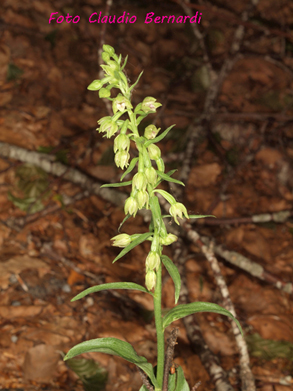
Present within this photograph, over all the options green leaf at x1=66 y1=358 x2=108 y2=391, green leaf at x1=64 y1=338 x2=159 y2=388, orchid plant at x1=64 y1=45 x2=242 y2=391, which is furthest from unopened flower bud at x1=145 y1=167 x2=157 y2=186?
green leaf at x1=66 y1=358 x2=108 y2=391

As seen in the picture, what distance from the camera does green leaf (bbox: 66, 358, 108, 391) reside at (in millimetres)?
2041

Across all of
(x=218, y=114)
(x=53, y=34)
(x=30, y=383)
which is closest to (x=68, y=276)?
(x=30, y=383)

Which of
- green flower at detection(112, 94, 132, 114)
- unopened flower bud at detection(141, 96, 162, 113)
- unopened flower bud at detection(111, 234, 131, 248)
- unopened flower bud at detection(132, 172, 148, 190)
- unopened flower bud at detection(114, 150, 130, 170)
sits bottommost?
A: unopened flower bud at detection(111, 234, 131, 248)

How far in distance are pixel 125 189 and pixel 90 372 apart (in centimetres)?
191

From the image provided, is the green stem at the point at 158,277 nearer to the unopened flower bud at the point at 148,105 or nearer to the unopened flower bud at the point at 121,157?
the unopened flower bud at the point at 121,157

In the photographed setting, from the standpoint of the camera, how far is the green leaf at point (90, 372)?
6.70 ft

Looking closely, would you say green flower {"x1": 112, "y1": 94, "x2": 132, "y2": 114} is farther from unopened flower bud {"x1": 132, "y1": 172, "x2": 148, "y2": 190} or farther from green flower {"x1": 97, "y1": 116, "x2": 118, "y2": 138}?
unopened flower bud {"x1": 132, "y1": 172, "x2": 148, "y2": 190}

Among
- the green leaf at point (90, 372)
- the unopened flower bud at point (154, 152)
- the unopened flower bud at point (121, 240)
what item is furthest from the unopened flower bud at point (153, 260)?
the green leaf at point (90, 372)

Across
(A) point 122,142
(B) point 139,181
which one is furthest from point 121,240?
(A) point 122,142

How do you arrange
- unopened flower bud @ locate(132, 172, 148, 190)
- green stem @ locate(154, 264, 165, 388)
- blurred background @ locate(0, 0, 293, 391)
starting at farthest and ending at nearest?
blurred background @ locate(0, 0, 293, 391), green stem @ locate(154, 264, 165, 388), unopened flower bud @ locate(132, 172, 148, 190)

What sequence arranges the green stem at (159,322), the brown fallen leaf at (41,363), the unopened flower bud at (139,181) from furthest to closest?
the brown fallen leaf at (41,363)
the green stem at (159,322)
the unopened flower bud at (139,181)

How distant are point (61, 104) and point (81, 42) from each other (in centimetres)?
128

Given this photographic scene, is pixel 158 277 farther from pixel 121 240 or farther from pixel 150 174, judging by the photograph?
pixel 150 174

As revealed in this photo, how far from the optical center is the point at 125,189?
3.69m
